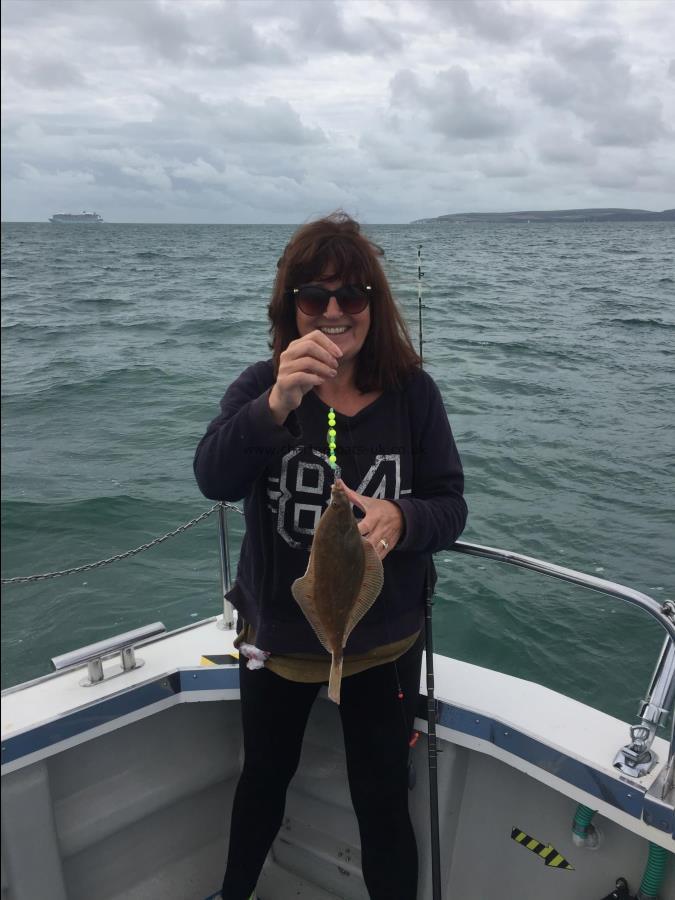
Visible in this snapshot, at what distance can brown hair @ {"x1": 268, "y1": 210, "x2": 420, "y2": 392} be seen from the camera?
87.2 inches

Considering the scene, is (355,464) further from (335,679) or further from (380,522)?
(335,679)

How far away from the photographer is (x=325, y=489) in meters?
2.23

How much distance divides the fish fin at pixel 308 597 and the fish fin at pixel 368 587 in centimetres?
9

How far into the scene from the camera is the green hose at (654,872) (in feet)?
7.45

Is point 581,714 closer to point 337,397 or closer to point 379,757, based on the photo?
point 379,757

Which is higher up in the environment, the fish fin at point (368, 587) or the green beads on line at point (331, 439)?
the green beads on line at point (331, 439)

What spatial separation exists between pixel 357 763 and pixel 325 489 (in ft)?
3.18

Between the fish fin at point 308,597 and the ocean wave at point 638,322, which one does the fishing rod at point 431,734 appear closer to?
the fish fin at point 308,597

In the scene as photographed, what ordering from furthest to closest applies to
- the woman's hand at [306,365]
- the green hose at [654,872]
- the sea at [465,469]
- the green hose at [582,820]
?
the sea at [465,469], the green hose at [582,820], the green hose at [654,872], the woman's hand at [306,365]

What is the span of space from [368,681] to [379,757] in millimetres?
281

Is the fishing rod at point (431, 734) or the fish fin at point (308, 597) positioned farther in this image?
the fishing rod at point (431, 734)

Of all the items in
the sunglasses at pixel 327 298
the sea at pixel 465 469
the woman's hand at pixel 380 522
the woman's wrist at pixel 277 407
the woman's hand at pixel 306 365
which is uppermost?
the sunglasses at pixel 327 298

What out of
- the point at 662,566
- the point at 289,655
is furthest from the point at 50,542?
the point at 662,566

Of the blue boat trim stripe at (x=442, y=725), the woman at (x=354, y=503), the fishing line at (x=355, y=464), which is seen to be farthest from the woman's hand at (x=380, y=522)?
the blue boat trim stripe at (x=442, y=725)
